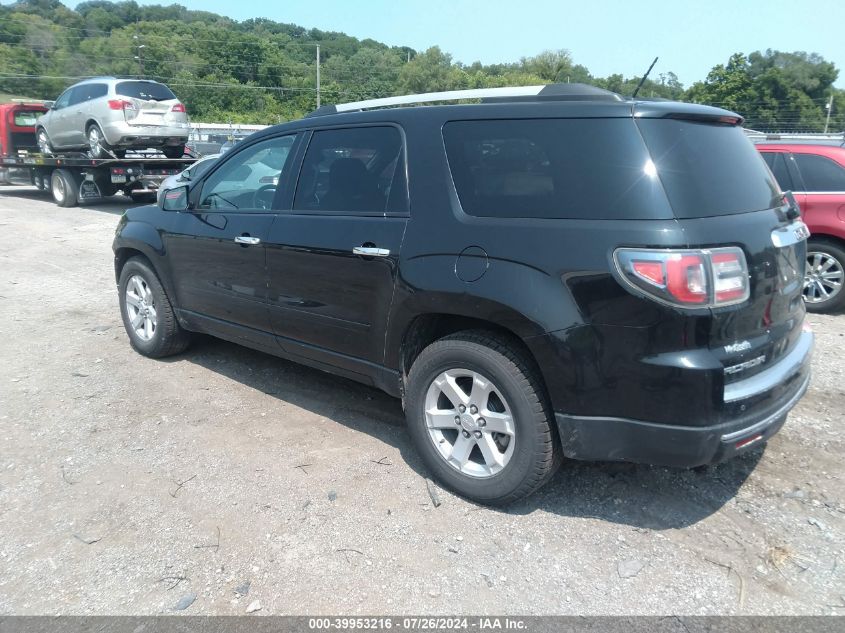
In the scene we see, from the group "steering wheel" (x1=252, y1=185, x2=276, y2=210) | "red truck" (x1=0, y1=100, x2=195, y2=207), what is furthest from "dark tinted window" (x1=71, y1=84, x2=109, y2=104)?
"steering wheel" (x1=252, y1=185, x2=276, y2=210)

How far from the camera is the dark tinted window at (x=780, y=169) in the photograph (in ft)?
23.2

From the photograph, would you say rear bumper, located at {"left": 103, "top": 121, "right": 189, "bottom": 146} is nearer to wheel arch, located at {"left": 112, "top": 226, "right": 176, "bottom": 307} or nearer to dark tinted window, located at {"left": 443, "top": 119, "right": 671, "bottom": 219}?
wheel arch, located at {"left": 112, "top": 226, "right": 176, "bottom": 307}

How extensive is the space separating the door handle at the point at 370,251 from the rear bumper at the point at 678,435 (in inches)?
48.6

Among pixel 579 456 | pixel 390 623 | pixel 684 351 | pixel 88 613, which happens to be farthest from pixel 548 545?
pixel 88 613

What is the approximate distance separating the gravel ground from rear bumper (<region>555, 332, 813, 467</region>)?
17.6 inches

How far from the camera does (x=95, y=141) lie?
14383 millimetres

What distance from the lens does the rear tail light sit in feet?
8.61

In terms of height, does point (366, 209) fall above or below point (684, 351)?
above

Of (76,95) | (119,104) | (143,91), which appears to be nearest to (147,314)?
(119,104)

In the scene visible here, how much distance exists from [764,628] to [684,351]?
3.49 feet

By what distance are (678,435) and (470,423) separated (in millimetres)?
970

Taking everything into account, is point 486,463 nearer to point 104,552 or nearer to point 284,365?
point 104,552

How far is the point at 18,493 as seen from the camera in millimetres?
3449

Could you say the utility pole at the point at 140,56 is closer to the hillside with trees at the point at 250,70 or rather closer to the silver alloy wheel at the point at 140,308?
the hillside with trees at the point at 250,70
